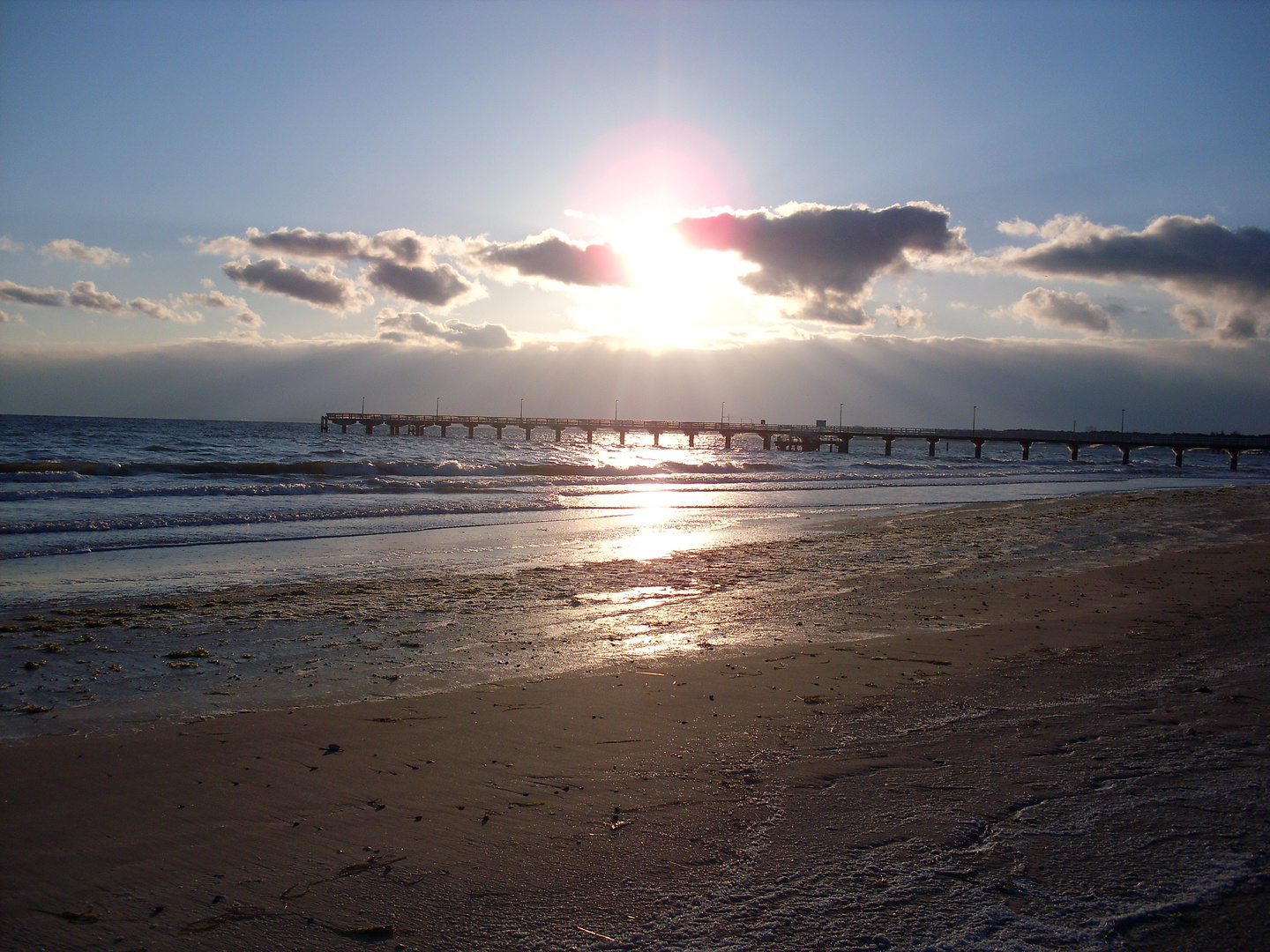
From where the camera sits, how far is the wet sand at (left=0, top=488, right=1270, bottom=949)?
2.89 metres

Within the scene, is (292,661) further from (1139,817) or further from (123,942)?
(1139,817)

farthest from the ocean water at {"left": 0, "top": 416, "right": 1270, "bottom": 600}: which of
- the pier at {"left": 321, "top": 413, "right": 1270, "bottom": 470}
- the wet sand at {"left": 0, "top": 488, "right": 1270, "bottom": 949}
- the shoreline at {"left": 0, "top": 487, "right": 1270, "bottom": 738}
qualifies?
the pier at {"left": 321, "top": 413, "right": 1270, "bottom": 470}

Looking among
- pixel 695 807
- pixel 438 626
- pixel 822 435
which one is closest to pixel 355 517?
pixel 438 626

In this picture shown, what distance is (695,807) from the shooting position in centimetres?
377

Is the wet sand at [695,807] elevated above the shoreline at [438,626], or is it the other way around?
the wet sand at [695,807]

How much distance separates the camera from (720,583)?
1048cm

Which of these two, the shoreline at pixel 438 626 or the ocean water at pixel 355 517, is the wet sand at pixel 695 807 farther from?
the ocean water at pixel 355 517

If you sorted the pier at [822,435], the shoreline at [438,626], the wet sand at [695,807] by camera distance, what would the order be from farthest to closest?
the pier at [822,435]
the shoreline at [438,626]
the wet sand at [695,807]

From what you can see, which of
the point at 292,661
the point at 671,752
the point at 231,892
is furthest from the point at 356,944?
the point at 292,661

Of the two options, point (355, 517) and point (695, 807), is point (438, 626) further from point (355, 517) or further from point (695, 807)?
point (355, 517)

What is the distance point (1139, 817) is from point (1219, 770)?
35.6 inches

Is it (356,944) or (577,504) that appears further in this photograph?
(577,504)

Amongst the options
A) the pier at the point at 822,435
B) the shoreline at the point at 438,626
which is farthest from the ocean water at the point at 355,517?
the pier at the point at 822,435

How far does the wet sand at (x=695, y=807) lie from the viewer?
2.89 meters
